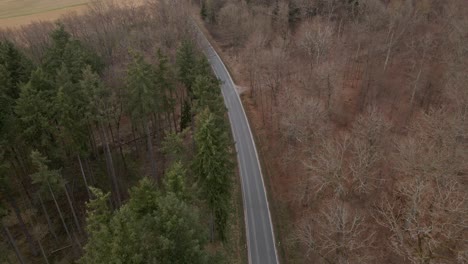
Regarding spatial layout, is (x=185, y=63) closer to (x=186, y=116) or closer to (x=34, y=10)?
(x=186, y=116)

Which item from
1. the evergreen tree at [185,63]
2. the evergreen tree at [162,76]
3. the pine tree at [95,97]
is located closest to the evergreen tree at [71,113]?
the pine tree at [95,97]

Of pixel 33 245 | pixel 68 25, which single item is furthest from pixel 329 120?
pixel 68 25

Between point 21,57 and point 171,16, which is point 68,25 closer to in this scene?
point 171,16

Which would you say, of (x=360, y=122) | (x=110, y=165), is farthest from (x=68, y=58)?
(x=360, y=122)

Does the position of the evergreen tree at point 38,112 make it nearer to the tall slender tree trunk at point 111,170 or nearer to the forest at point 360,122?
the tall slender tree trunk at point 111,170

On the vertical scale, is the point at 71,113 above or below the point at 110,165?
above
